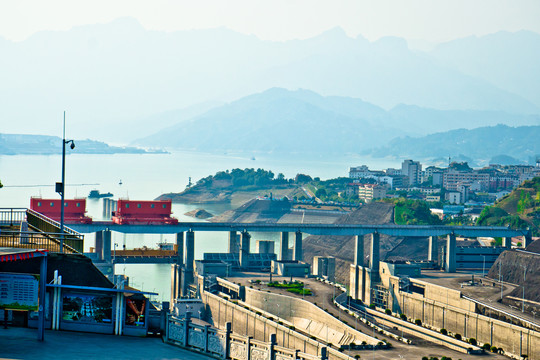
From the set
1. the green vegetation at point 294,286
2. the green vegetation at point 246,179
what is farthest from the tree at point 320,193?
the green vegetation at point 294,286

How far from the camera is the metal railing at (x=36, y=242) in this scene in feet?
60.7

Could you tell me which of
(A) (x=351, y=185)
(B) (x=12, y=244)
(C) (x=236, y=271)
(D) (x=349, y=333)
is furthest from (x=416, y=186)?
(B) (x=12, y=244)

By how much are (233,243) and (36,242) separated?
180 feet

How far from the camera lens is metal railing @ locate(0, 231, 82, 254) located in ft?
60.7

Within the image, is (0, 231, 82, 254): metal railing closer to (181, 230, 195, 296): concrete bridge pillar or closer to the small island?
(181, 230, 195, 296): concrete bridge pillar

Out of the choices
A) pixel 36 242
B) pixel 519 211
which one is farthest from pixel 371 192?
pixel 36 242

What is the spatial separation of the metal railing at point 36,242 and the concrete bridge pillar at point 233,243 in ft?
178

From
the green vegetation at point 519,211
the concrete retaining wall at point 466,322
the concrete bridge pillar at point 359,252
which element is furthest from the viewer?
the green vegetation at point 519,211

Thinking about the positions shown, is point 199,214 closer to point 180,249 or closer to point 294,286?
point 180,249

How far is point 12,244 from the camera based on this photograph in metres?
18.6

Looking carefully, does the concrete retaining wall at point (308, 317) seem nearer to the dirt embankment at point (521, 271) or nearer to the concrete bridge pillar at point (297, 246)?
the dirt embankment at point (521, 271)

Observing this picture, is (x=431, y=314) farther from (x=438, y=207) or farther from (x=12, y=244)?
(x=438, y=207)

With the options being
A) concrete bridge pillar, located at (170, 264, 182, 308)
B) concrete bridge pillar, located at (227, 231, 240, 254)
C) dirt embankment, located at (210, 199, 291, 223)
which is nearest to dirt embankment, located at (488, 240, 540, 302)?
concrete bridge pillar, located at (227, 231, 240, 254)

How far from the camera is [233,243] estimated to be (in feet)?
242
